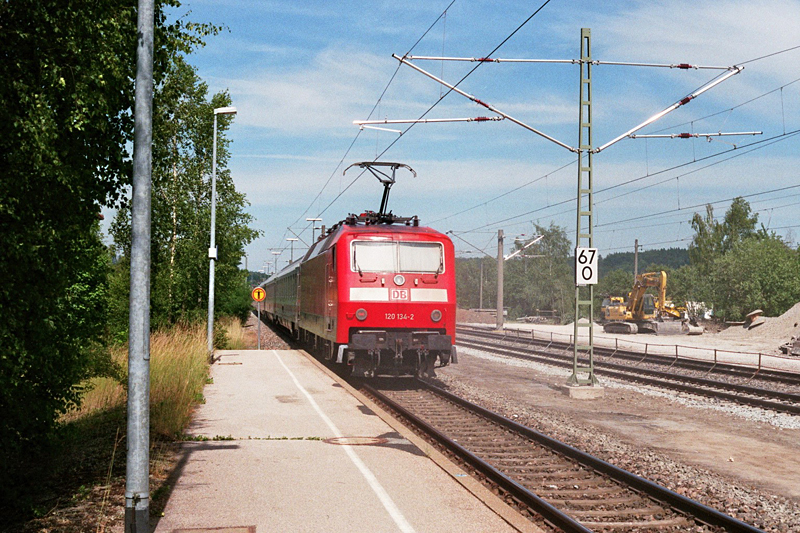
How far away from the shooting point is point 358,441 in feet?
33.9

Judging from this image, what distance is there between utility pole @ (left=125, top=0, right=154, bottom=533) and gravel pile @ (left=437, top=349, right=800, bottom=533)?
18.2 feet

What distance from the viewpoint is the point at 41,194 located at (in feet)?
21.4

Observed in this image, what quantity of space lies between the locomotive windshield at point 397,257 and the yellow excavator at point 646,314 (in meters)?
30.5

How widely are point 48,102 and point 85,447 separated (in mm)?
5368

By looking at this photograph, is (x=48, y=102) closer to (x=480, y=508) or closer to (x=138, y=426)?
(x=138, y=426)

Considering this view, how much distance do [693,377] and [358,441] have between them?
1371 centimetres

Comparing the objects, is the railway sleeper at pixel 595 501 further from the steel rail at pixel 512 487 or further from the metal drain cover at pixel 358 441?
the metal drain cover at pixel 358 441

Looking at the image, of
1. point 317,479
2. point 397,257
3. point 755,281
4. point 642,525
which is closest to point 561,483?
point 642,525

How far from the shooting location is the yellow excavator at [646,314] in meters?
44.7

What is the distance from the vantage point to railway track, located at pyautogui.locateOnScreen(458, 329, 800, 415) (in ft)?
54.7

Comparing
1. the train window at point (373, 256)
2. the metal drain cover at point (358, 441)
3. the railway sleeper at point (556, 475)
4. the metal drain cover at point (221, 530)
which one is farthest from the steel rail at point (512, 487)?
the train window at point (373, 256)

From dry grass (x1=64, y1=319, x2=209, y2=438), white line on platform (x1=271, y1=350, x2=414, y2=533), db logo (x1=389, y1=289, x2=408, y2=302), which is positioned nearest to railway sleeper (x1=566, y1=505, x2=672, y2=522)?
white line on platform (x1=271, y1=350, x2=414, y2=533)

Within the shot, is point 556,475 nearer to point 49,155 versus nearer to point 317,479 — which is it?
point 317,479

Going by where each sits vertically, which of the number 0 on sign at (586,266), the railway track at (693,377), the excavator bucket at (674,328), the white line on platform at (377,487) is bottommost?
the railway track at (693,377)
